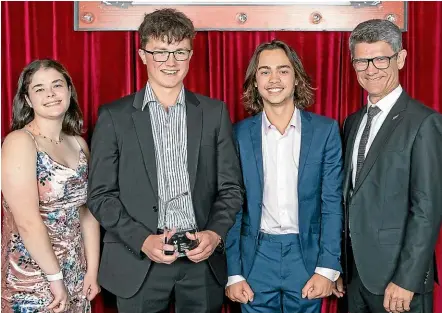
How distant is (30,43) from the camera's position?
2781 mm

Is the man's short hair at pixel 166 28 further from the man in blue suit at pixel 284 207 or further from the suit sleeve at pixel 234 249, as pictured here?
the suit sleeve at pixel 234 249

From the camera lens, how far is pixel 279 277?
7.41ft

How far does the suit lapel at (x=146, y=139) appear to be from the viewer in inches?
83.7

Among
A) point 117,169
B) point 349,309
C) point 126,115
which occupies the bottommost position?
point 349,309

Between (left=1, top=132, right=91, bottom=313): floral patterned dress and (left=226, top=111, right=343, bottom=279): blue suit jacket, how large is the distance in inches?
24.8

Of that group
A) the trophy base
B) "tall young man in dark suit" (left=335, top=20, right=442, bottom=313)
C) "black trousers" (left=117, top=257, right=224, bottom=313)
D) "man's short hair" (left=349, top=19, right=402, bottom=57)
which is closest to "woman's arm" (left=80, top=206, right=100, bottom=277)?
"black trousers" (left=117, top=257, right=224, bottom=313)

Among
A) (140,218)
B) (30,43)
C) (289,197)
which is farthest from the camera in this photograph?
(30,43)

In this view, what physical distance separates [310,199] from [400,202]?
1.18 feet

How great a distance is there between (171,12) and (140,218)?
2.67 ft

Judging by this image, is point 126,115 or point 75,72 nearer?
point 126,115

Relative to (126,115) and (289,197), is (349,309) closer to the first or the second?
(289,197)

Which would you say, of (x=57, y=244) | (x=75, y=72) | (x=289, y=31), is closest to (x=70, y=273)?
(x=57, y=244)

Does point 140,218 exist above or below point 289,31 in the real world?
below

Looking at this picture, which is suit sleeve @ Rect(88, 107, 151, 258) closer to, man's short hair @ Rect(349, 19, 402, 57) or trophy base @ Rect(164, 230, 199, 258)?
trophy base @ Rect(164, 230, 199, 258)
